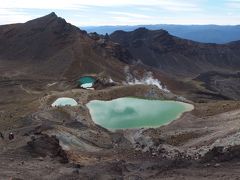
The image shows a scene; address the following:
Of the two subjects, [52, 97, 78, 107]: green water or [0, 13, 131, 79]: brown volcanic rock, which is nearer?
[52, 97, 78, 107]: green water

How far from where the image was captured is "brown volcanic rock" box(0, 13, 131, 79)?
475ft

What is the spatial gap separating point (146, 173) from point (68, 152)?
994 cm

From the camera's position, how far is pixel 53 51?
160000 mm

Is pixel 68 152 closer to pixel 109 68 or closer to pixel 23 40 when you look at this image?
pixel 109 68

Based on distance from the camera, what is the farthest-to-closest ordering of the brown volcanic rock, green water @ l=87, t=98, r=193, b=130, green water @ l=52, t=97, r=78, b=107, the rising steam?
the rising steam, the brown volcanic rock, green water @ l=52, t=97, r=78, b=107, green water @ l=87, t=98, r=193, b=130

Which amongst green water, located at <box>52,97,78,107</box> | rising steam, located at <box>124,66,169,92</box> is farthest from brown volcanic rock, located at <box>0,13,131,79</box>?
green water, located at <box>52,97,78,107</box>

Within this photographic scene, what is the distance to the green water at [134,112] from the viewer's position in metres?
55.6

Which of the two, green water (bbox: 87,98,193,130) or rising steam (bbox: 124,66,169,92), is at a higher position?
green water (bbox: 87,98,193,130)

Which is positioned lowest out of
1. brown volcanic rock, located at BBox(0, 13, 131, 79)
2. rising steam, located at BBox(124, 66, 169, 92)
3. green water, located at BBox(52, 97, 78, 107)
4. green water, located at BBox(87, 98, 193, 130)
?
rising steam, located at BBox(124, 66, 169, 92)

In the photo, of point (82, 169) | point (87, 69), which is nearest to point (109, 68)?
point (87, 69)

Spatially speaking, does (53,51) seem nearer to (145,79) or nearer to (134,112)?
(145,79)

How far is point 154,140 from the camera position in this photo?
48.2 meters

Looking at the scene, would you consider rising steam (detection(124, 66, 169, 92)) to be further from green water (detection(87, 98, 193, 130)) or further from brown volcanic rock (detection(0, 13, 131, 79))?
green water (detection(87, 98, 193, 130))

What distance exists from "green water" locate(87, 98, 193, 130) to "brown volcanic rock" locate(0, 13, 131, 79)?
→ 74.7 m
